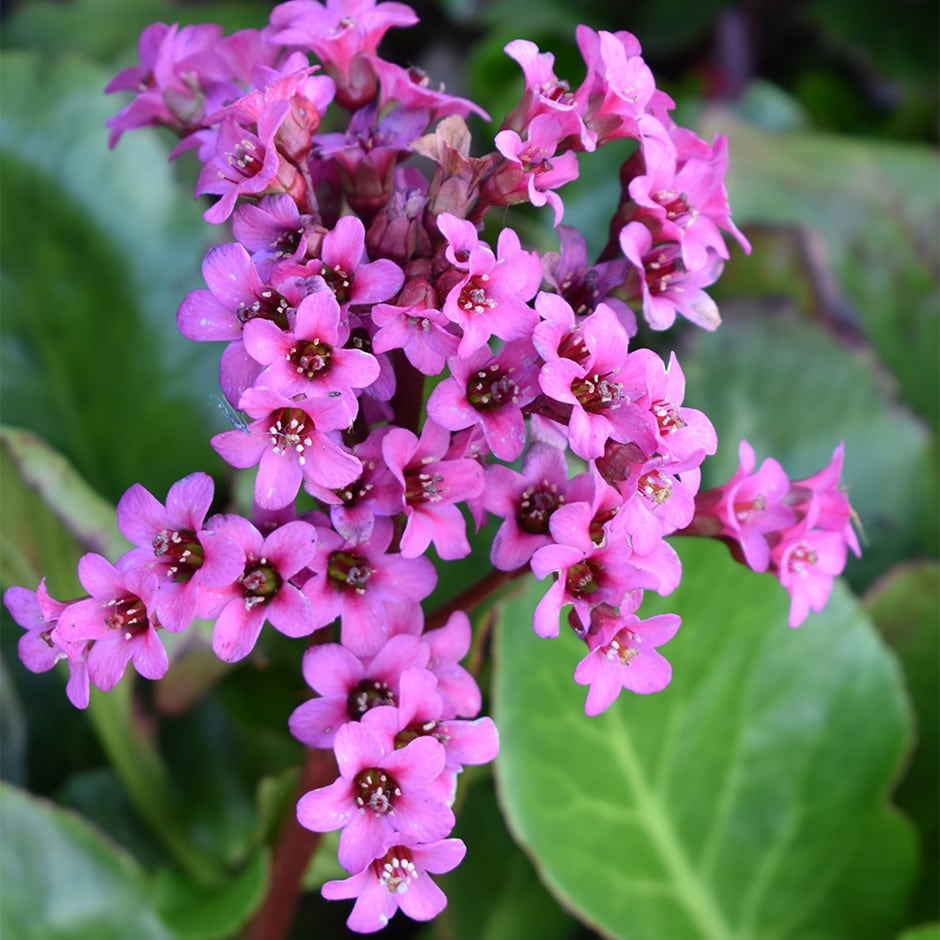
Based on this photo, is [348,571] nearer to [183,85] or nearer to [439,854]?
[439,854]

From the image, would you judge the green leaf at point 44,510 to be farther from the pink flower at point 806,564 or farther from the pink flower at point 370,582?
the pink flower at point 806,564

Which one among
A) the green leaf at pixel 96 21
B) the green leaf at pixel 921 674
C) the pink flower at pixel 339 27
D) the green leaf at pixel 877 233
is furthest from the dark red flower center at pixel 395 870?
the green leaf at pixel 96 21

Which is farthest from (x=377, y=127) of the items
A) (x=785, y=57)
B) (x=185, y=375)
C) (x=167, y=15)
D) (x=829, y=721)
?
(x=785, y=57)

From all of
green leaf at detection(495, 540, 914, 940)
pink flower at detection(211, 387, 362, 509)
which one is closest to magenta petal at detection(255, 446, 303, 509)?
pink flower at detection(211, 387, 362, 509)

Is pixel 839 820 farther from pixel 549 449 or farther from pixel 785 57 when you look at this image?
pixel 785 57

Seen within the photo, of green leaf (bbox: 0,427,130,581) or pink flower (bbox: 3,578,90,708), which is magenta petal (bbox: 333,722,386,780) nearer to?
pink flower (bbox: 3,578,90,708)
